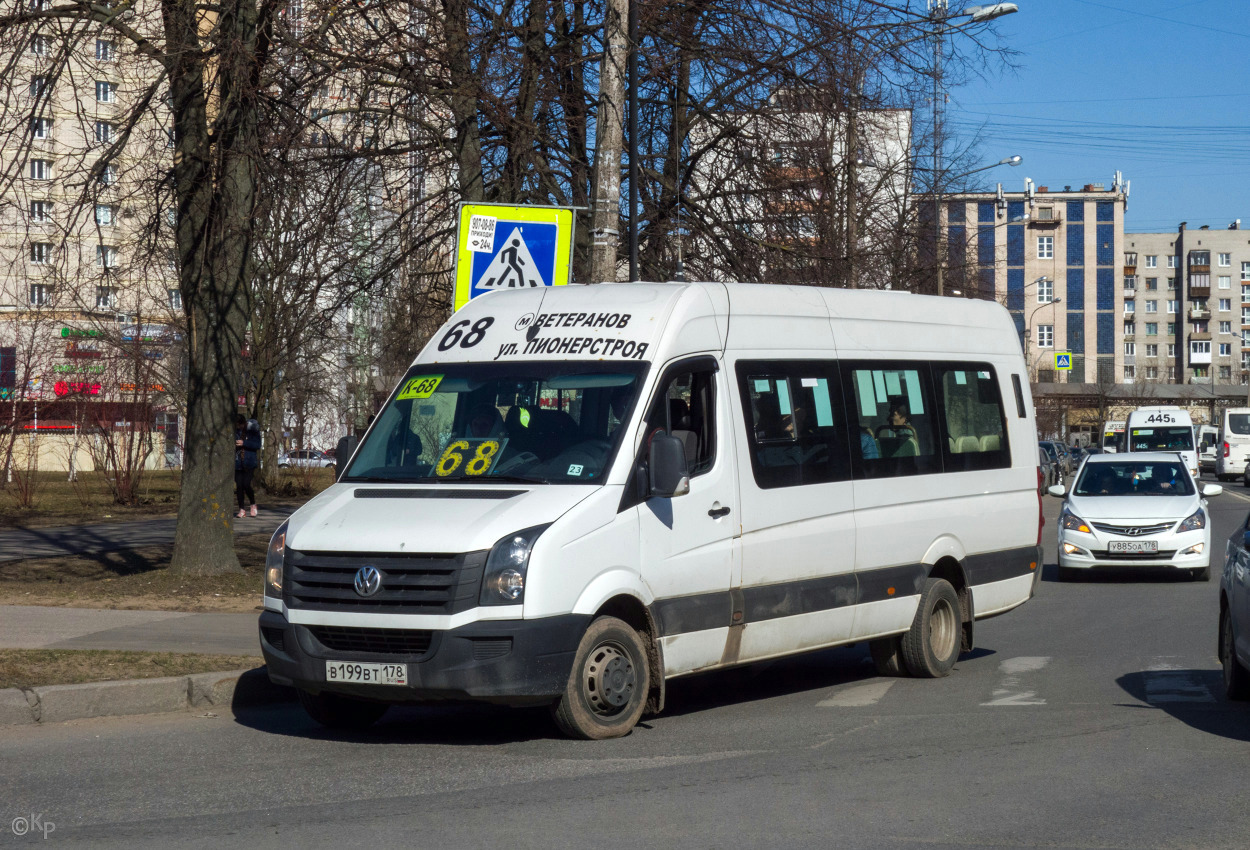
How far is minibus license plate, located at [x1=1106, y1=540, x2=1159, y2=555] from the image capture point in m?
17.8

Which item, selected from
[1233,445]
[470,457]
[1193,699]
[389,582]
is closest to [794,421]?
[470,457]

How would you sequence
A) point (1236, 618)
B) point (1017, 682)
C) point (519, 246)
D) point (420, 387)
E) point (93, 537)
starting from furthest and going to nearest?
point (93, 537)
point (519, 246)
point (1017, 682)
point (420, 387)
point (1236, 618)

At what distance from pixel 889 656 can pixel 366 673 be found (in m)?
4.41

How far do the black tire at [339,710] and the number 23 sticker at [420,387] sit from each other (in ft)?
5.98

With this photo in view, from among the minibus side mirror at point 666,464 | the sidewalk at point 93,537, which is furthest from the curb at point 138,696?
the sidewalk at point 93,537

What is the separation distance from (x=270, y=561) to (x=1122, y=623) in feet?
29.8

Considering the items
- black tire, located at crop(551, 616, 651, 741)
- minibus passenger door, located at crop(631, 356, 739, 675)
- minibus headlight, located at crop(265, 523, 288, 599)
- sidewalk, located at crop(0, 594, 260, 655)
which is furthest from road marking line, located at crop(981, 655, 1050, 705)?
sidewalk, located at crop(0, 594, 260, 655)

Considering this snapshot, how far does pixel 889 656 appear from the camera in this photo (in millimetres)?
10242

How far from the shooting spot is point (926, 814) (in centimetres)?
596

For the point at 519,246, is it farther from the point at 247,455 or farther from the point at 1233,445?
the point at 1233,445

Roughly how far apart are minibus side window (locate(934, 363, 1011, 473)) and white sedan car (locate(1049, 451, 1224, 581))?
774 cm

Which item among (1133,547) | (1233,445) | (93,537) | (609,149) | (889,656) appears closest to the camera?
(889,656)

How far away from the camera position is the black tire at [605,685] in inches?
293

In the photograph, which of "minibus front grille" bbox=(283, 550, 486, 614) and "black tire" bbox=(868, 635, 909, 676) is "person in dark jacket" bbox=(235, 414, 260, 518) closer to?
"black tire" bbox=(868, 635, 909, 676)
